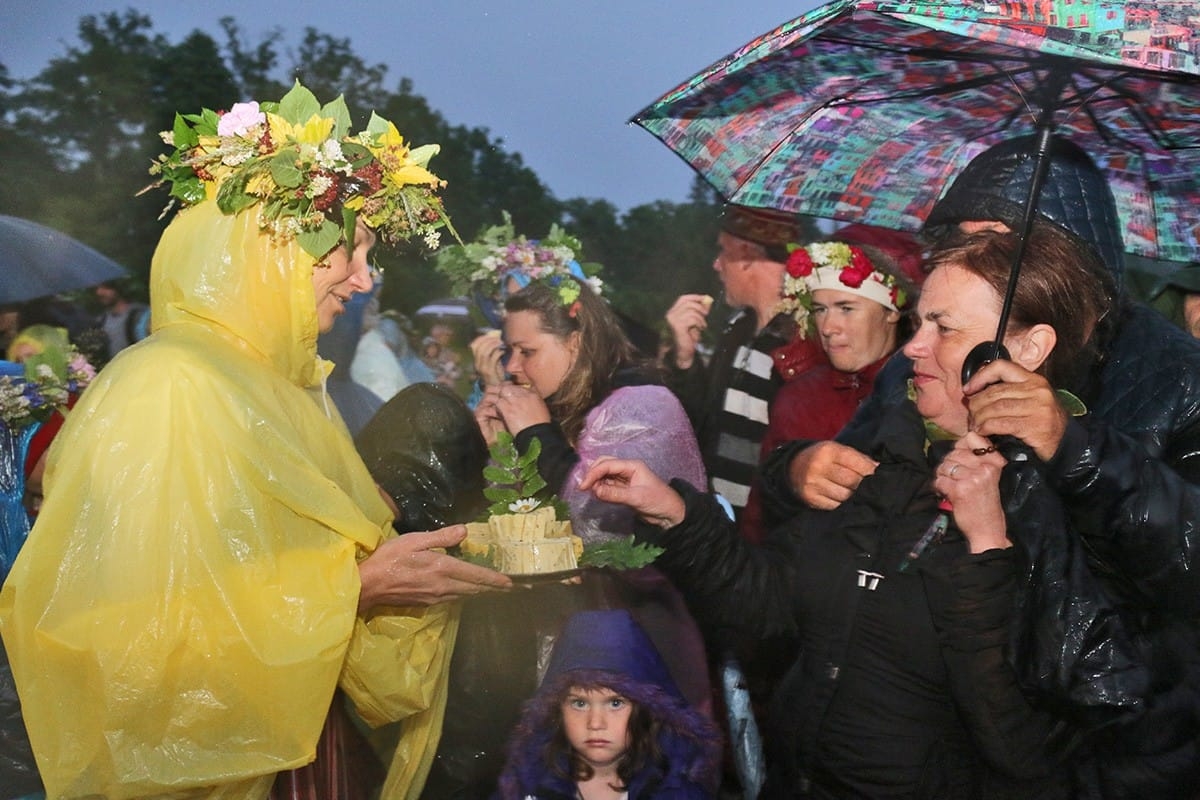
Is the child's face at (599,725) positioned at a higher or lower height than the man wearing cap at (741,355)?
lower

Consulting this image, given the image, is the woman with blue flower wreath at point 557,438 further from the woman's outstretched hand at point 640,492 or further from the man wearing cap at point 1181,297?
the man wearing cap at point 1181,297

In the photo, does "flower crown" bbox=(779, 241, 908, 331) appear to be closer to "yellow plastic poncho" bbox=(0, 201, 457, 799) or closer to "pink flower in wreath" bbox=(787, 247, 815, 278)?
"pink flower in wreath" bbox=(787, 247, 815, 278)

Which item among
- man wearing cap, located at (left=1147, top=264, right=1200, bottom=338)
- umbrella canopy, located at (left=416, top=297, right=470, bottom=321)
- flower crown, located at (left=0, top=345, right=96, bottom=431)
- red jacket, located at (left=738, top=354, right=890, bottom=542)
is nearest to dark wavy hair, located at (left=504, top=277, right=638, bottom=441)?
red jacket, located at (left=738, top=354, right=890, bottom=542)

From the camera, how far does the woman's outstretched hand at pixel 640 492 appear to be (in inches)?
119

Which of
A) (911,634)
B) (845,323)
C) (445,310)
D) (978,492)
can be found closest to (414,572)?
(911,634)

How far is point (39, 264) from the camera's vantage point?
20.8ft

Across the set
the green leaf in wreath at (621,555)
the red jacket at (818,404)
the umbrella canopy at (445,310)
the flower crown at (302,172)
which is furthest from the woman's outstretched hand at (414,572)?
the umbrella canopy at (445,310)

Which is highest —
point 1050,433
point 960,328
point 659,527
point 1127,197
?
point 1127,197

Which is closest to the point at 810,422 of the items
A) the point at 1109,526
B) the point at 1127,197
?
the point at 1127,197

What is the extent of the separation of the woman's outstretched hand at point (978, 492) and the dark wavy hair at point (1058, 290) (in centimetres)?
26

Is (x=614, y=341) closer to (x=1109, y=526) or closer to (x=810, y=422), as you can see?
(x=810, y=422)

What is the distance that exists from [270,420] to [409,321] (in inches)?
225

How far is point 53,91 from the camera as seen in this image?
306 inches

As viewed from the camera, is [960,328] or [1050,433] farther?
[960,328]
